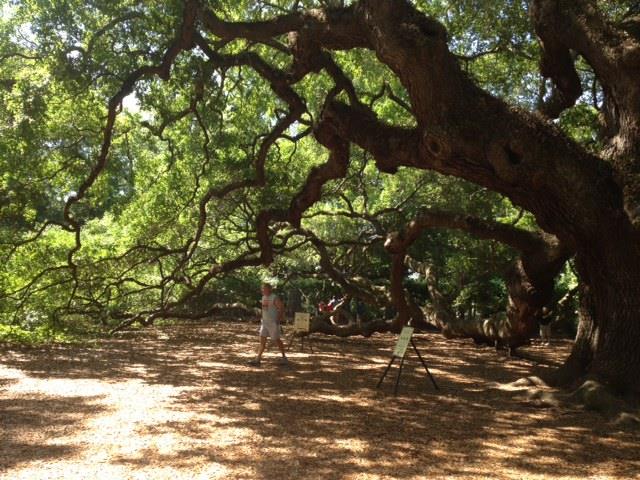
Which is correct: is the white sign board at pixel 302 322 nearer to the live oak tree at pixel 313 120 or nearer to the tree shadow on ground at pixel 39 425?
the live oak tree at pixel 313 120

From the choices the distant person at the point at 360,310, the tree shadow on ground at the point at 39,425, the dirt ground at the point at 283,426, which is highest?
the distant person at the point at 360,310

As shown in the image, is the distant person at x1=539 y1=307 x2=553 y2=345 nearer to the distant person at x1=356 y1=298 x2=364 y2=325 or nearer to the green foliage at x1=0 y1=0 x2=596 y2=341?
the green foliage at x1=0 y1=0 x2=596 y2=341

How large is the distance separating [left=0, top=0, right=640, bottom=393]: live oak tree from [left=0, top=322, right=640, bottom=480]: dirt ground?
6.07ft

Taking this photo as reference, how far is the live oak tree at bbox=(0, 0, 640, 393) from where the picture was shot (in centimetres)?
661

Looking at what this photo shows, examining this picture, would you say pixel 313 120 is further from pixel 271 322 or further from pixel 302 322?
pixel 302 322

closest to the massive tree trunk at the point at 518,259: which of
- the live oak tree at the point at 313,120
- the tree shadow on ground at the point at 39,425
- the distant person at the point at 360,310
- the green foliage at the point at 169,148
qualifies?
the live oak tree at the point at 313,120

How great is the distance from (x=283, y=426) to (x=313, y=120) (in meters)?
6.65

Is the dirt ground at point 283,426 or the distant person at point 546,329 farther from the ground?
the distant person at point 546,329

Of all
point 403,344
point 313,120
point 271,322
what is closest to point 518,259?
point 403,344

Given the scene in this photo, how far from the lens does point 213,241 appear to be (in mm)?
18656

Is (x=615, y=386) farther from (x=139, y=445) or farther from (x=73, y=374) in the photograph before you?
(x=73, y=374)

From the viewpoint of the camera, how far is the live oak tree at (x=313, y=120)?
6.61 meters

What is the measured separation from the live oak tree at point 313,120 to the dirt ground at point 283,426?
6.07 feet

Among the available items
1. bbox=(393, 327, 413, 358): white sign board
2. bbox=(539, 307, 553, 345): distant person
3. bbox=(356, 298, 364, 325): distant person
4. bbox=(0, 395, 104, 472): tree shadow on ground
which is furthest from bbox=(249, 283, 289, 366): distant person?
bbox=(356, 298, 364, 325): distant person
